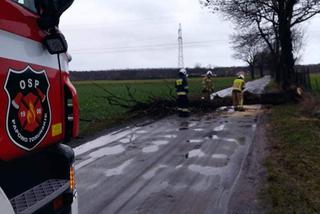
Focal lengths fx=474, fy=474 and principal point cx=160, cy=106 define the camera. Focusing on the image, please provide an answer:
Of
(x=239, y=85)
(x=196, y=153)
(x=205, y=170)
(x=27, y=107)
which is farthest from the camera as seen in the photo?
(x=239, y=85)

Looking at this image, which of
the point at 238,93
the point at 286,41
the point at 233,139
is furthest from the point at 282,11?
the point at 233,139

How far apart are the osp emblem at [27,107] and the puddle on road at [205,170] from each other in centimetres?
528

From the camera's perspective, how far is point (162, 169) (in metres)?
8.67

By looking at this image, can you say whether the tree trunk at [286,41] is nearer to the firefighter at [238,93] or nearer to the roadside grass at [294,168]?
the firefighter at [238,93]

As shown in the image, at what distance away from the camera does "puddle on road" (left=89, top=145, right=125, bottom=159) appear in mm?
10273

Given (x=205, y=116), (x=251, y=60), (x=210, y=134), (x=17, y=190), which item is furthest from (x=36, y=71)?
(x=251, y=60)

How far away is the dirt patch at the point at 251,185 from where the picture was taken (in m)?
6.20

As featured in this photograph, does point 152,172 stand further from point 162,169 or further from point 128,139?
point 128,139

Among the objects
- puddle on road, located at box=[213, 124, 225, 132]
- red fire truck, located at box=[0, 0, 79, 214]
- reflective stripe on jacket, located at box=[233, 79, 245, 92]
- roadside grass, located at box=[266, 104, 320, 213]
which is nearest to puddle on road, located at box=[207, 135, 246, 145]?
roadside grass, located at box=[266, 104, 320, 213]

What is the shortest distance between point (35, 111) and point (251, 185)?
16.3 feet

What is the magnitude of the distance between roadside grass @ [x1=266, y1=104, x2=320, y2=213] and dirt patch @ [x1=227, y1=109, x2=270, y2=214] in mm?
150

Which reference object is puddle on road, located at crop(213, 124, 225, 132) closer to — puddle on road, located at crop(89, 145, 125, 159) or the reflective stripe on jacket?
puddle on road, located at crop(89, 145, 125, 159)

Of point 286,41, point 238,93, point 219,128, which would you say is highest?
point 286,41

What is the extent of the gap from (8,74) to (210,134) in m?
10.9
